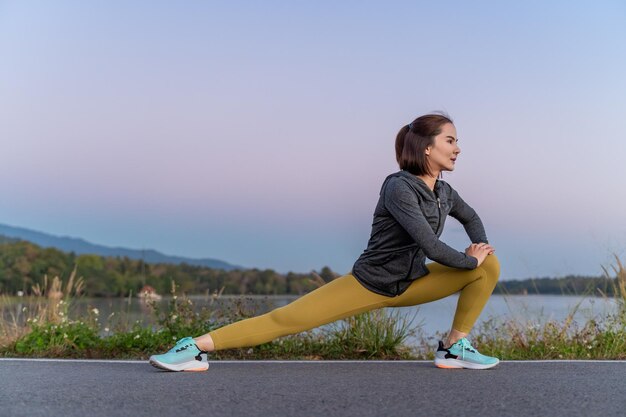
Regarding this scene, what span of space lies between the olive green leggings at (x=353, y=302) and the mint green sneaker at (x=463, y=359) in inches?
4.6

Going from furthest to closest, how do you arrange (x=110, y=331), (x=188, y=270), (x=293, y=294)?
1. (x=188, y=270)
2. (x=293, y=294)
3. (x=110, y=331)

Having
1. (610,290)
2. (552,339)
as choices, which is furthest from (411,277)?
(610,290)

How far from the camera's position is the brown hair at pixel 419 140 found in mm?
5207

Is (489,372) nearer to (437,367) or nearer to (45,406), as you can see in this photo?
(437,367)

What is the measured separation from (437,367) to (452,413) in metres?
1.61

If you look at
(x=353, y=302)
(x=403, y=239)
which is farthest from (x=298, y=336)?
(x=403, y=239)

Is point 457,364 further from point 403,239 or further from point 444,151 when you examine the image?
point 444,151

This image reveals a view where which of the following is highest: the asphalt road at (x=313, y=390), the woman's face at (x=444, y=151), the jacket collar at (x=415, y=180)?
the woman's face at (x=444, y=151)

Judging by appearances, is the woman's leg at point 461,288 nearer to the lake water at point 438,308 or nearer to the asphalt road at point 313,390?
the asphalt road at point 313,390

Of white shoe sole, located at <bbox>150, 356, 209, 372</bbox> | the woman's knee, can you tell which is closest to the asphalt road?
white shoe sole, located at <bbox>150, 356, 209, 372</bbox>

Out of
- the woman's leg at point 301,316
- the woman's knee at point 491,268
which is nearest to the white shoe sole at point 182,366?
the woman's leg at point 301,316

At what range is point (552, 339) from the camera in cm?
684

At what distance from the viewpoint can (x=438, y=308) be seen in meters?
8.01

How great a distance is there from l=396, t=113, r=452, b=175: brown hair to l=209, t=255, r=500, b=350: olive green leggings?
0.69 m
